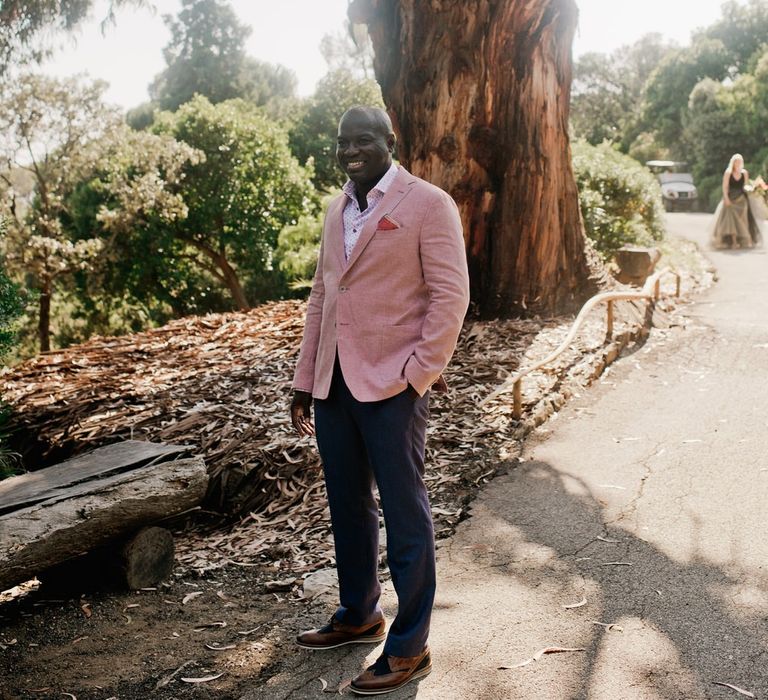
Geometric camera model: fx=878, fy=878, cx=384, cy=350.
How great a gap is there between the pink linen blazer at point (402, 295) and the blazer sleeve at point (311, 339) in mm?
323

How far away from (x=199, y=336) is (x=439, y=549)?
6.12 metres

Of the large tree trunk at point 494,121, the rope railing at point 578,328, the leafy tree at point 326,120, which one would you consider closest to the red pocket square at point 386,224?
the rope railing at point 578,328

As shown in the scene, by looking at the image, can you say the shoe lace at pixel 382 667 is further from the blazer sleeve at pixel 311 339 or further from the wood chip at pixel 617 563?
the wood chip at pixel 617 563

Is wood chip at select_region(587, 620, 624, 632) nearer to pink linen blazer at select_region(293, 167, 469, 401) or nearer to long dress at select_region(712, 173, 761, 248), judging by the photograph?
pink linen blazer at select_region(293, 167, 469, 401)

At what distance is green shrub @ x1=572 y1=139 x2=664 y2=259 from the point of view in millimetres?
15148

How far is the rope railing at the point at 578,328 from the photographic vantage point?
273 inches

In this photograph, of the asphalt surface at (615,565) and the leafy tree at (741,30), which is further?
Answer: the leafy tree at (741,30)

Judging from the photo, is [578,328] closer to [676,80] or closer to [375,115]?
[375,115]

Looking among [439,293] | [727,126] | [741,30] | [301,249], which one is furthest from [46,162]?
[741,30]

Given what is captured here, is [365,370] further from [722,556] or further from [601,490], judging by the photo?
[601,490]

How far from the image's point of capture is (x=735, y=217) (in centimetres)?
1745

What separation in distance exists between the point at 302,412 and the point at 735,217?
1565 centimetres

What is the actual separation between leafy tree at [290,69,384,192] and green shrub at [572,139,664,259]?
48.2 ft

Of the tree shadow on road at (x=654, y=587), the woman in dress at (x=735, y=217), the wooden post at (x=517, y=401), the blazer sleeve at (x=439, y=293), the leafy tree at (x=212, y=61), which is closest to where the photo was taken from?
the blazer sleeve at (x=439, y=293)
